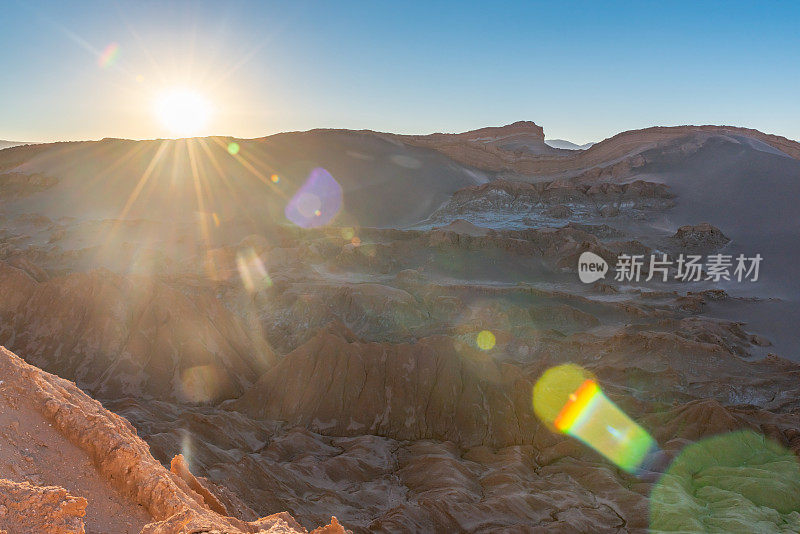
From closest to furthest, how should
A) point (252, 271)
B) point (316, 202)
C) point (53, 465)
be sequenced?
point (53, 465)
point (252, 271)
point (316, 202)

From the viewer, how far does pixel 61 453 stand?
5383 millimetres

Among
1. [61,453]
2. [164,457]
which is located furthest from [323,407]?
[61,453]

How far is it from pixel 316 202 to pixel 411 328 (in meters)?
33.9

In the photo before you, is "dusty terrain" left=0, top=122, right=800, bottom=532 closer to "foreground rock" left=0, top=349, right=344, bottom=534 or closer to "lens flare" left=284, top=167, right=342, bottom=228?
"foreground rock" left=0, top=349, right=344, bottom=534

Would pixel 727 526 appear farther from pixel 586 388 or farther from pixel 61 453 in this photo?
pixel 61 453

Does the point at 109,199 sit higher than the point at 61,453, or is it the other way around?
the point at 109,199

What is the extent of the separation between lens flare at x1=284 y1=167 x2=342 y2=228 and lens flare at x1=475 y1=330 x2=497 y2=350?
31087mm

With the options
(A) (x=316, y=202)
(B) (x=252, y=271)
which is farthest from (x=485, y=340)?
(A) (x=316, y=202)

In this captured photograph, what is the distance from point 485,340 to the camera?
104 feet

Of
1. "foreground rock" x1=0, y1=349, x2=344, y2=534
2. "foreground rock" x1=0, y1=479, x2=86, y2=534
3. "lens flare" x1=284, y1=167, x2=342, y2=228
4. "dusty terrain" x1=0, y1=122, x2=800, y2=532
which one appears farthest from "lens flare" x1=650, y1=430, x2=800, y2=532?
"lens flare" x1=284, y1=167, x2=342, y2=228

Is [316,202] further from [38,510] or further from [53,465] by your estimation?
[38,510]

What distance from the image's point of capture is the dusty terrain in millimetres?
15242

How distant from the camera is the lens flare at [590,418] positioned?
1912 cm

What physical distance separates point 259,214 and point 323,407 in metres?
41.8
